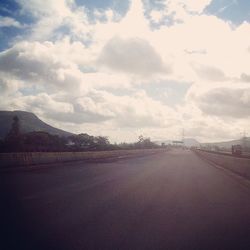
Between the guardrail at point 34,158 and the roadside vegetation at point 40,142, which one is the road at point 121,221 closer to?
the guardrail at point 34,158

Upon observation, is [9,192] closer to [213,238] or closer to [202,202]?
[202,202]

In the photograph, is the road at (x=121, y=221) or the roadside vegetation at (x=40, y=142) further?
the roadside vegetation at (x=40, y=142)

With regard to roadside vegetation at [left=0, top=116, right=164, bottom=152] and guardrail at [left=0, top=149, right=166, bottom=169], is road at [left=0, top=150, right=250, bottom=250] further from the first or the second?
roadside vegetation at [left=0, top=116, right=164, bottom=152]

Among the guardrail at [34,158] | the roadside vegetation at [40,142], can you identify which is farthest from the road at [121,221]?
the roadside vegetation at [40,142]

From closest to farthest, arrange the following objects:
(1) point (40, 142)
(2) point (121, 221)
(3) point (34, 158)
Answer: (2) point (121, 221) → (3) point (34, 158) → (1) point (40, 142)

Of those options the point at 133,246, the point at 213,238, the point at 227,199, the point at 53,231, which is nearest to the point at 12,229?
the point at 53,231

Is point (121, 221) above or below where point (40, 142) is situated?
below

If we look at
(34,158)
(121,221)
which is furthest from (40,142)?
(121,221)

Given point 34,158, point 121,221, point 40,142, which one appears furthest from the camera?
point 40,142

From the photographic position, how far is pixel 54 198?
1257cm

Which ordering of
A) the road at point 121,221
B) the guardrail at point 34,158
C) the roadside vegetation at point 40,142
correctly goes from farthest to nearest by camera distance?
the roadside vegetation at point 40,142 < the guardrail at point 34,158 < the road at point 121,221

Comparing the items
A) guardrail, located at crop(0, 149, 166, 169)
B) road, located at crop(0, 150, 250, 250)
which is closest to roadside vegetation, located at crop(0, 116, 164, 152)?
guardrail, located at crop(0, 149, 166, 169)

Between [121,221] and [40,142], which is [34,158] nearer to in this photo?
[121,221]

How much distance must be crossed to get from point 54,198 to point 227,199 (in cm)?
601
